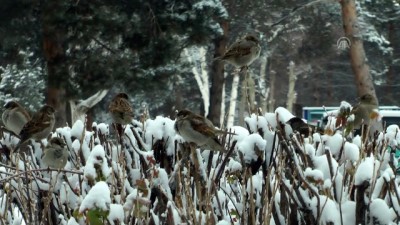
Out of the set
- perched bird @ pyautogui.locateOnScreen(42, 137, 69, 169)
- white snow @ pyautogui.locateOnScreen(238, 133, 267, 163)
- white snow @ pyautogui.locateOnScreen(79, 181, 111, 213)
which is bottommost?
white snow @ pyautogui.locateOnScreen(79, 181, 111, 213)

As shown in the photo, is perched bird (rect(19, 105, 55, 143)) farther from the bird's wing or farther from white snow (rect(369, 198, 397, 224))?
the bird's wing

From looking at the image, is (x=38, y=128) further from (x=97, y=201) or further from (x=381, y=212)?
(x=381, y=212)

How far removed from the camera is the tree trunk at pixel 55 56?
1543 centimetres

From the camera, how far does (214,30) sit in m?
17.3

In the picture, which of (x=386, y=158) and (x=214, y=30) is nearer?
(x=386, y=158)

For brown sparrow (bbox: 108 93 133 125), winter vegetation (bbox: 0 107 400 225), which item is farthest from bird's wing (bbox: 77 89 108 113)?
winter vegetation (bbox: 0 107 400 225)

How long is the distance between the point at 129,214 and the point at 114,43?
14645 millimetres

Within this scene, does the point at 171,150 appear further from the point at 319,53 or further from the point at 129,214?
the point at 319,53

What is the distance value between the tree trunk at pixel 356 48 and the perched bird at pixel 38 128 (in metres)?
13.1

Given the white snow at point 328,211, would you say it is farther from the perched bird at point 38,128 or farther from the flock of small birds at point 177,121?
the perched bird at point 38,128

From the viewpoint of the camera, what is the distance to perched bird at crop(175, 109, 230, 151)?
2.68 meters

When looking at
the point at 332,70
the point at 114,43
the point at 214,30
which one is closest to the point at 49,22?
the point at 114,43

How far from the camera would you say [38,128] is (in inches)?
131

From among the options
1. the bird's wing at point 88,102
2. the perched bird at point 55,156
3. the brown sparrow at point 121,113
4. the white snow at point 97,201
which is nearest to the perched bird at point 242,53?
the brown sparrow at point 121,113
